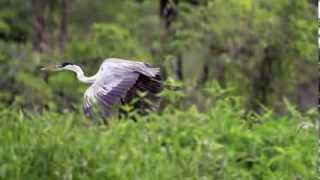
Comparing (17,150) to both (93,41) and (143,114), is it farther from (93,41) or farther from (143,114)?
(93,41)

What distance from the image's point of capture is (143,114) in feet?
25.4

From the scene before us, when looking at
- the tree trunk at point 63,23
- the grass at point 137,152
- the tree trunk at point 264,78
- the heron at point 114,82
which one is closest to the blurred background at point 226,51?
the tree trunk at point 264,78

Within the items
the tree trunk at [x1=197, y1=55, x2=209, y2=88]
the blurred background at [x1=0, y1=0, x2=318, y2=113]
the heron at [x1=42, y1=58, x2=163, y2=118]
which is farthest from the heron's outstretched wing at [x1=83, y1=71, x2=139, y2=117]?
the tree trunk at [x1=197, y1=55, x2=209, y2=88]

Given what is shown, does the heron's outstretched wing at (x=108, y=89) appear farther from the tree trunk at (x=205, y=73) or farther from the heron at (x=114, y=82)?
the tree trunk at (x=205, y=73)

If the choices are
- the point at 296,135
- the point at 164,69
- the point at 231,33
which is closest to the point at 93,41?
the point at 231,33

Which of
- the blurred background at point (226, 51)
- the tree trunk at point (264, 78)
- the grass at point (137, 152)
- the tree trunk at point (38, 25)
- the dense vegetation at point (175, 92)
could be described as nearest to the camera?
the grass at point (137, 152)

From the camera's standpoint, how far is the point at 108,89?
249 inches

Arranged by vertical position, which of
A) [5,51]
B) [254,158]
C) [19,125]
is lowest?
[5,51]

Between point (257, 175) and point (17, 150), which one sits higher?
point (17, 150)

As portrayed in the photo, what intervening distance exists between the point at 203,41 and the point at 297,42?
1.30 m

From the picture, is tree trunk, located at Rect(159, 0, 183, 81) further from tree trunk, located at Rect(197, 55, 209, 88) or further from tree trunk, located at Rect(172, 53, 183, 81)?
tree trunk, located at Rect(197, 55, 209, 88)

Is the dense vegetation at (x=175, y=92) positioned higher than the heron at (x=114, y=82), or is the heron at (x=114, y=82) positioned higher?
the heron at (x=114, y=82)

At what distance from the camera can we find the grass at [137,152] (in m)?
6.05

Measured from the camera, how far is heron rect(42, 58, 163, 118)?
20.5 feet
